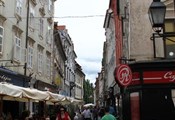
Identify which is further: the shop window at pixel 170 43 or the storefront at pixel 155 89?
the shop window at pixel 170 43

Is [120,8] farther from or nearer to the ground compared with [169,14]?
farther from the ground

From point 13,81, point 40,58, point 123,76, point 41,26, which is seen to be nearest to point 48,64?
point 40,58

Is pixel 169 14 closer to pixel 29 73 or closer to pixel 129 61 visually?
pixel 129 61

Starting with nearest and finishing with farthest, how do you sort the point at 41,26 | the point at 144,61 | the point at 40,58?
1. the point at 144,61
2. the point at 40,58
3. the point at 41,26

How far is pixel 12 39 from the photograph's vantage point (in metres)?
23.7

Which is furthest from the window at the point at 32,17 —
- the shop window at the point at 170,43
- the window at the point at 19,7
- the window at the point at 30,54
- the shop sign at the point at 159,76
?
the shop sign at the point at 159,76

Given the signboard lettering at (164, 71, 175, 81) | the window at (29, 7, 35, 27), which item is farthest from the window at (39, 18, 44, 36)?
the signboard lettering at (164, 71, 175, 81)

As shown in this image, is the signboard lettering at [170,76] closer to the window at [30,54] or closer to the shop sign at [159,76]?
the shop sign at [159,76]

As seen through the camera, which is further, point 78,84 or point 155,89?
point 78,84

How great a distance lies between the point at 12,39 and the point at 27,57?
388cm

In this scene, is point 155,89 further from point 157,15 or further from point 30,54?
point 30,54

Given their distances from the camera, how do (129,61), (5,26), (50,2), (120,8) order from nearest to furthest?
1. (129,61)
2. (5,26)
3. (120,8)
4. (50,2)

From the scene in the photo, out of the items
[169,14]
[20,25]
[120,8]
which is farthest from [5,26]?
[169,14]

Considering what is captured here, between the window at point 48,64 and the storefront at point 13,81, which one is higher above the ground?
the window at point 48,64
